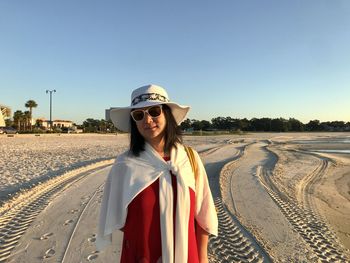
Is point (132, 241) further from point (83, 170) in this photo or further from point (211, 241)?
point (83, 170)

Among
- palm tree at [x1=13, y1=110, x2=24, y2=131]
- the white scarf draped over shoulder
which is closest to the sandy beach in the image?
the white scarf draped over shoulder

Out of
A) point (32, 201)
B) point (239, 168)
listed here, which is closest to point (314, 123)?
point (239, 168)

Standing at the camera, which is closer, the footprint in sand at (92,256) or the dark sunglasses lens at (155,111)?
the dark sunglasses lens at (155,111)

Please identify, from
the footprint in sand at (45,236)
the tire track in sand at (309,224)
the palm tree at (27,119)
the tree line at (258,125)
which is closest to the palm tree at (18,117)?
the palm tree at (27,119)

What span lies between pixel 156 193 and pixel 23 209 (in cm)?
553

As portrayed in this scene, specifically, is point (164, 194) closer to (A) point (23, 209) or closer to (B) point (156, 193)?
(B) point (156, 193)

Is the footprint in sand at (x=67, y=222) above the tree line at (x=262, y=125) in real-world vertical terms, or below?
below

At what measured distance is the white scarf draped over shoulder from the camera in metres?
1.66

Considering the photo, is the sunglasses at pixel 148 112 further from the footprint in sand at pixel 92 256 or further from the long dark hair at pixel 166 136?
the footprint in sand at pixel 92 256

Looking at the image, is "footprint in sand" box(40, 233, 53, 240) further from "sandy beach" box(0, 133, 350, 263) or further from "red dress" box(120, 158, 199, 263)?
"red dress" box(120, 158, 199, 263)

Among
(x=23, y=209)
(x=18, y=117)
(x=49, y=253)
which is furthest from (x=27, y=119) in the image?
(x=49, y=253)

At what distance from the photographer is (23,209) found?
6.38 meters

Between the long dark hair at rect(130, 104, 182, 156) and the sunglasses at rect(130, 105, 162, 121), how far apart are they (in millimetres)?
A: 61

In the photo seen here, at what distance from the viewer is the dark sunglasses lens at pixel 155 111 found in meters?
1.85
